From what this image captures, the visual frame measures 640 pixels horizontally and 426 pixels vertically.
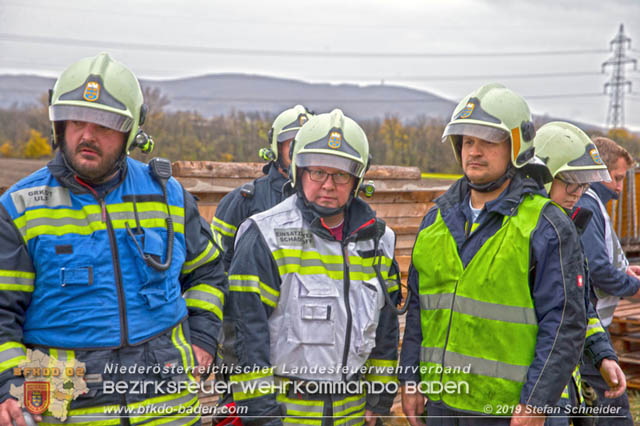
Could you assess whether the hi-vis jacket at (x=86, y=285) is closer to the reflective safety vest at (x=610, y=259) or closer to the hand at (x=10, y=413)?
the hand at (x=10, y=413)

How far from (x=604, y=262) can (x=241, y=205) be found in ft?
8.67

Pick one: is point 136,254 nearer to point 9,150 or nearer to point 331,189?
point 331,189

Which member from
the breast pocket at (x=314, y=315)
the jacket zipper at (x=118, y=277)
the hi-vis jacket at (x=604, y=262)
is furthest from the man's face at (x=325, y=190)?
the hi-vis jacket at (x=604, y=262)

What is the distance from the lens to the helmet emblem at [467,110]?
129 inches

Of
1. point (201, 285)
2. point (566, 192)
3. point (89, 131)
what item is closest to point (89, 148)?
point (89, 131)

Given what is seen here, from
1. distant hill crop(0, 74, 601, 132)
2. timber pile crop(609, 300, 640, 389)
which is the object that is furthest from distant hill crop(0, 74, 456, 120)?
timber pile crop(609, 300, 640, 389)

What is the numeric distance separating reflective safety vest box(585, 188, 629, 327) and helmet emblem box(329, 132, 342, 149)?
230 cm

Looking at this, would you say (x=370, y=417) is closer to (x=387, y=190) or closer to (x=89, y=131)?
(x=89, y=131)

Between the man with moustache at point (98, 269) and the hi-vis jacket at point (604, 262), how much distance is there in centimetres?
285

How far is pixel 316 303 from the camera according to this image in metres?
3.09

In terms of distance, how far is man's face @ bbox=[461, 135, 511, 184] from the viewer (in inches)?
127

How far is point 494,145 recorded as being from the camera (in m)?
3.22

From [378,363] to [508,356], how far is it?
710 mm

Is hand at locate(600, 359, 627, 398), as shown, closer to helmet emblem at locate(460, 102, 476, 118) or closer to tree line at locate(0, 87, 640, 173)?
helmet emblem at locate(460, 102, 476, 118)
